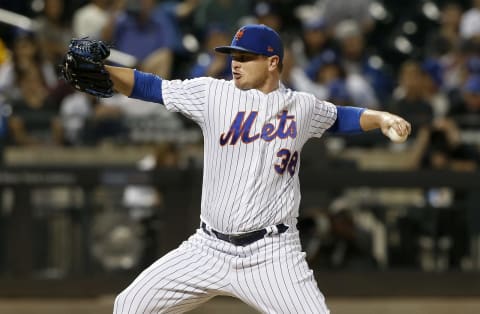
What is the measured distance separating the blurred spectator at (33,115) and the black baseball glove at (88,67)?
449 centimetres

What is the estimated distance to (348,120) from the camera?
16.5 feet

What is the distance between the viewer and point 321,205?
8633 millimetres

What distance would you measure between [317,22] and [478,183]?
10.4ft

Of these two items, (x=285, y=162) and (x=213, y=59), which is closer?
(x=285, y=162)

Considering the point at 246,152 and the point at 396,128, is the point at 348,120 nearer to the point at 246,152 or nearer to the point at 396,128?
the point at 396,128

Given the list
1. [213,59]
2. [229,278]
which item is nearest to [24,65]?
[213,59]

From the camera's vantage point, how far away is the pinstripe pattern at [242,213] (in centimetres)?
466

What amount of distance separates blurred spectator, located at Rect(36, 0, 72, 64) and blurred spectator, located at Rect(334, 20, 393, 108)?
2.81 meters

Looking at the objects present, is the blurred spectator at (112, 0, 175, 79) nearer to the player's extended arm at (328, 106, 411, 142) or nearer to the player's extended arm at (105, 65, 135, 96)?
the player's extended arm at (328, 106, 411, 142)

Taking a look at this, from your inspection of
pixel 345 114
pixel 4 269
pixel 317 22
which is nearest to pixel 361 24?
pixel 317 22

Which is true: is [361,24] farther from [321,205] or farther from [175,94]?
[175,94]

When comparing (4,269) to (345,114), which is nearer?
(345,114)

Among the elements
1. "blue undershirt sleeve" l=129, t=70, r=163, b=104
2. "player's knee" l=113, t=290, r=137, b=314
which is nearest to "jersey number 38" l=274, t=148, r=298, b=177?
"blue undershirt sleeve" l=129, t=70, r=163, b=104

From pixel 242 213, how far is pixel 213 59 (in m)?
5.47
